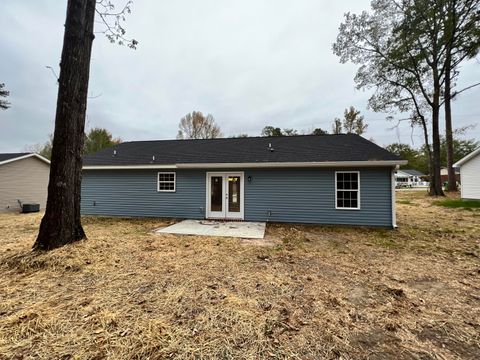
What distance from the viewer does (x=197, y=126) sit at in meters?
28.8

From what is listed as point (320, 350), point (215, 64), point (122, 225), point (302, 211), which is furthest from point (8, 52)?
point (320, 350)

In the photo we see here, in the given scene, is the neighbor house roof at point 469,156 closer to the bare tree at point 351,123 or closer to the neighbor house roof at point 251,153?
the neighbor house roof at point 251,153

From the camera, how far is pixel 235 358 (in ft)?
6.54

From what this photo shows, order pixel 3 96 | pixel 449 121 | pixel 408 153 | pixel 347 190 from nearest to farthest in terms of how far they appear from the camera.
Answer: pixel 347 190
pixel 3 96
pixel 449 121
pixel 408 153

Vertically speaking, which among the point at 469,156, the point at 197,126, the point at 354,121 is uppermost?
the point at 354,121

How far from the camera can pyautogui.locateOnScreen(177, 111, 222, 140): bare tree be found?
28750 mm

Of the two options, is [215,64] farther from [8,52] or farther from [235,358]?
[235,358]

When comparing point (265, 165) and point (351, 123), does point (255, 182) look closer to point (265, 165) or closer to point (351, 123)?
point (265, 165)

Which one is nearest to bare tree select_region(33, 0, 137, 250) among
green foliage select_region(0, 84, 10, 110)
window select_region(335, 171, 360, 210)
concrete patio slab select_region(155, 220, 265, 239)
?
concrete patio slab select_region(155, 220, 265, 239)

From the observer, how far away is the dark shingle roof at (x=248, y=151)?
8578 millimetres

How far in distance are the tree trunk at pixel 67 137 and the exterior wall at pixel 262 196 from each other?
4.77 m

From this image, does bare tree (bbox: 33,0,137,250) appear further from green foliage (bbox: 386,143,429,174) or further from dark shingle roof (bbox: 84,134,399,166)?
green foliage (bbox: 386,143,429,174)

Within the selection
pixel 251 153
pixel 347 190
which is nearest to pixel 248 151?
pixel 251 153

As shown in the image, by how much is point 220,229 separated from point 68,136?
4.93 m
